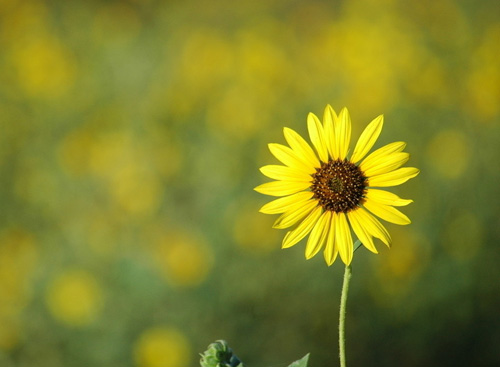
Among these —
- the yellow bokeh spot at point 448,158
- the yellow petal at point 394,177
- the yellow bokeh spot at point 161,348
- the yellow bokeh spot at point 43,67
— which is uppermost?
the yellow bokeh spot at point 43,67

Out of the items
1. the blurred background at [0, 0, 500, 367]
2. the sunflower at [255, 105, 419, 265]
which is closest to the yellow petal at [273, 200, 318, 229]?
the sunflower at [255, 105, 419, 265]

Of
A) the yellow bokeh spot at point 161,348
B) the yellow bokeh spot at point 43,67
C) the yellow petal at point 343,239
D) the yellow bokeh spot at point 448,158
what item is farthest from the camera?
the yellow bokeh spot at point 43,67

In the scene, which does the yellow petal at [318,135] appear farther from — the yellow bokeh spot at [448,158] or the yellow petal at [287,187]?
the yellow bokeh spot at [448,158]

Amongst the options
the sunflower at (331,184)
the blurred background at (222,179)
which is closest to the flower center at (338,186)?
the sunflower at (331,184)

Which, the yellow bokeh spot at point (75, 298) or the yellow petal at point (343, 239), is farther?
the yellow bokeh spot at point (75, 298)

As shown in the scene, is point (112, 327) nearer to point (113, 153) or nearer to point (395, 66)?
point (113, 153)

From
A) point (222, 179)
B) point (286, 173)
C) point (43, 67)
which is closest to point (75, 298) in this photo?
point (222, 179)

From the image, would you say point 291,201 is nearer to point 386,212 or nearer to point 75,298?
point 386,212
